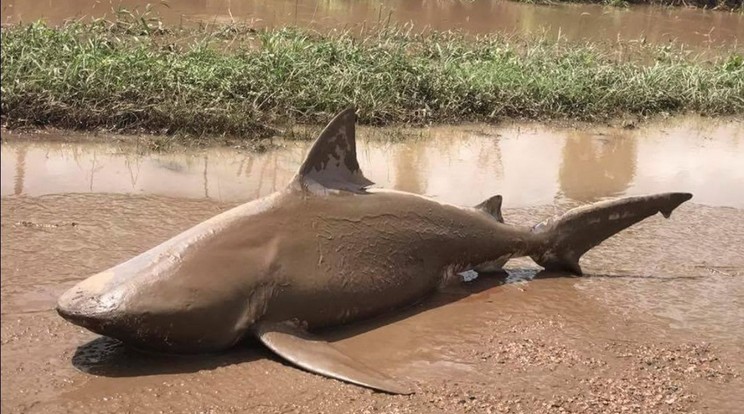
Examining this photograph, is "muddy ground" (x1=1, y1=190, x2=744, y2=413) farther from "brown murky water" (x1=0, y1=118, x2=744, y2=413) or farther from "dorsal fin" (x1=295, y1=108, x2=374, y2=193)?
"dorsal fin" (x1=295, y1=108, x2=374, y2=193)

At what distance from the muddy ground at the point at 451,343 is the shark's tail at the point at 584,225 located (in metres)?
0.16

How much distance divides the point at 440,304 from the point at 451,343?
1.70ft

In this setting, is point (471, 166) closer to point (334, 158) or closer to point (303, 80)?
point (303, 80)

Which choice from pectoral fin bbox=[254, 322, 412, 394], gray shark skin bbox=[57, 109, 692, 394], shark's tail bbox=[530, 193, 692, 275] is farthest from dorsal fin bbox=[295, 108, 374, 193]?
shark's tail bbox=[530, 193, 692, 275]

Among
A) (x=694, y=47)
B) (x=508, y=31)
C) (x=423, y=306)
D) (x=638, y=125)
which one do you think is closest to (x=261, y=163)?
(x=423, y=306)

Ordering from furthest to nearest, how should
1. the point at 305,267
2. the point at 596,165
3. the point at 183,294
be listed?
the point at 596,165 → the point at 305,267 → the point at 183,294

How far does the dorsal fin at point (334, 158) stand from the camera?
465cm

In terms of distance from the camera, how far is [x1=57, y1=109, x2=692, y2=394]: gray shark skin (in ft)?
13.1

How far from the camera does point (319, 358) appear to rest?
14.1ft

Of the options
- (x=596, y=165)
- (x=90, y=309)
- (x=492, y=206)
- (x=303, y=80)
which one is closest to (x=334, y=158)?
(x=492, y=206)

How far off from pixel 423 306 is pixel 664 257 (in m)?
2.28

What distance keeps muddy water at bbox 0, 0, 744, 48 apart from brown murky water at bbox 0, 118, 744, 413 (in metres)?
4.67

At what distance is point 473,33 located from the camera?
53.8ft

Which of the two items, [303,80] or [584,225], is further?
[303,80]
